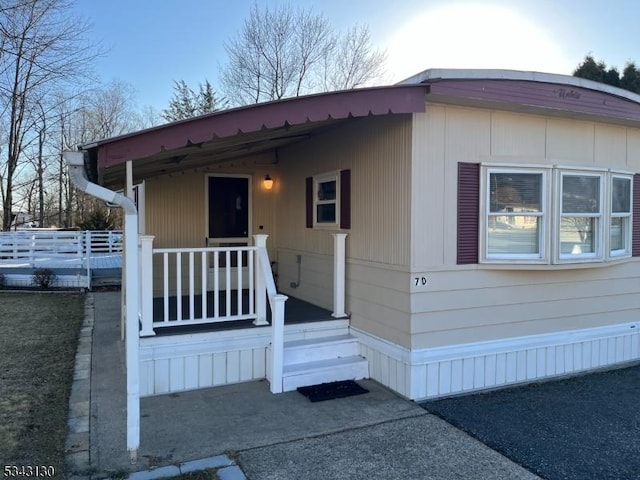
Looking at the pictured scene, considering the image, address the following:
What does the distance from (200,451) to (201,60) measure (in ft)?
72.2

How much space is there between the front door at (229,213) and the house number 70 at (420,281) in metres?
3.71

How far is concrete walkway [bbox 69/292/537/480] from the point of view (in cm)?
316

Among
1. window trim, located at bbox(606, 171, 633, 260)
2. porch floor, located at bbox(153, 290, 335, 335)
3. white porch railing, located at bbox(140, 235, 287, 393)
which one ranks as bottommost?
porch floor, located at bbox(153, 290, 335, 335)

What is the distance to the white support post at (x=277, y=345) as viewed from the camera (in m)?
4.61

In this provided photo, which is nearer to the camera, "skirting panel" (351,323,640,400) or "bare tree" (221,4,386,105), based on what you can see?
"skirting panel" (351,323,640,400)

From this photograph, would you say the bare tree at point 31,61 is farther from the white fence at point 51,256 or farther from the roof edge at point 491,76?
the roof edge at point 491,76

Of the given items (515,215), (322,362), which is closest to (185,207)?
(322,362)

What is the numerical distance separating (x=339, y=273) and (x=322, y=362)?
1026mm

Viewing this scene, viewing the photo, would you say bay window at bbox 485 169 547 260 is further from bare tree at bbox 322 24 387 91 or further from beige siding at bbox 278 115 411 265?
bare tree at bbox 322 24 387 91

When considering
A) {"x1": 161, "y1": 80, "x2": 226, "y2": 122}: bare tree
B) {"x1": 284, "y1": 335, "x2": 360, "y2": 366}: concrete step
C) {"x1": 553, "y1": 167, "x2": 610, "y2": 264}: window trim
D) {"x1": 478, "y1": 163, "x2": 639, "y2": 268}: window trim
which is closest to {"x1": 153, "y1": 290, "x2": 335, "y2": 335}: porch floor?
{"x1": 284, "y1": 335, "x2": 360, "y2": 366}: concrete step

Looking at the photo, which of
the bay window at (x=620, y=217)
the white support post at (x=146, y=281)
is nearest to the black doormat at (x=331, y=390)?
the white support post at (x=146, y=281)

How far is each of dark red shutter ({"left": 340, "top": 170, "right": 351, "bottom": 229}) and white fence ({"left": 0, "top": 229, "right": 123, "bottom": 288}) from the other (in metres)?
8.38

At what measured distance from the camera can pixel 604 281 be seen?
555 centimetres

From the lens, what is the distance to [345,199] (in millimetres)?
5594
